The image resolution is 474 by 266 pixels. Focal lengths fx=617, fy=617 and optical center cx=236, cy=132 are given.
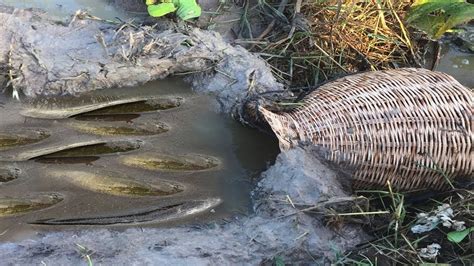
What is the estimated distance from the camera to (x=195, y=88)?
3.42 meters

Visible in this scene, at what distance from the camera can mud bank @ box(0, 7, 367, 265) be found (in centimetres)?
245

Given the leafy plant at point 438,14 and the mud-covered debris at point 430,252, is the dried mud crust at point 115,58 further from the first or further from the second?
the mud-covered debris at point 430,252

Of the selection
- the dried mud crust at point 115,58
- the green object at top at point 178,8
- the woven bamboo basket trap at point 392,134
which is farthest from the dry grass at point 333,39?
the woven bamboo basket trap at point 392,134

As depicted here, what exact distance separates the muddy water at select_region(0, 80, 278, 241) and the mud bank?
91 millimetres

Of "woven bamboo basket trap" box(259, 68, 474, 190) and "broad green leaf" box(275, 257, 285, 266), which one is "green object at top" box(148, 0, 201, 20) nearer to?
"woven bamboo basket trap" box(259, 68, 474, 190)

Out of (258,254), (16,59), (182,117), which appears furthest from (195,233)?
(16,59)

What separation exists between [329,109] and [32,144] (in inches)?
55.7

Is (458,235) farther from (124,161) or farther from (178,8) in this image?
(178,8)

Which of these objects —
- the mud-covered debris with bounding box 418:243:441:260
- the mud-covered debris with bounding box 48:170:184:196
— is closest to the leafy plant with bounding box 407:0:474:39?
the mud-covered debris with bounding box 418:243:441:260

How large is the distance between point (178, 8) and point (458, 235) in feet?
6.71

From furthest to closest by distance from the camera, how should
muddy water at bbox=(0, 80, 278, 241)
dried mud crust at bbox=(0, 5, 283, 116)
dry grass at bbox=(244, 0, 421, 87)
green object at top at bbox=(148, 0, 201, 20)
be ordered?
dry grass at bbox=(244, 0, 421, 87) → green object at top at bbox=(148, 0, 201, 20) → dried mud crust at bbox=(0, 5, 283, 116) → muddy water at bbox=(0, 80, 278, 241)

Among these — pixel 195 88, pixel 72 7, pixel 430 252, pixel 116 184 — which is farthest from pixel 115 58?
pixel 430 252

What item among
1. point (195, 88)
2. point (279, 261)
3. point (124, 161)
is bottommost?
point (279, 261)

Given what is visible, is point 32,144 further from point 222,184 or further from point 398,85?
point 398,85
